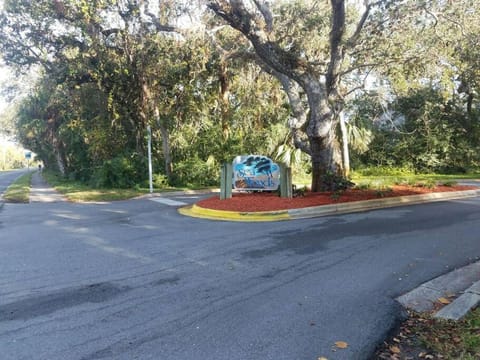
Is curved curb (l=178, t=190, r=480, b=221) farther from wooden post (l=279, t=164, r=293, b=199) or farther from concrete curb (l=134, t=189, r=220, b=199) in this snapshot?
concrete curb (l=134, t=189, r=220, b=199)

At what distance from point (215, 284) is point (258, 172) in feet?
24.7

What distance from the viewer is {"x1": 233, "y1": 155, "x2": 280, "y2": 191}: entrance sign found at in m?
12.1

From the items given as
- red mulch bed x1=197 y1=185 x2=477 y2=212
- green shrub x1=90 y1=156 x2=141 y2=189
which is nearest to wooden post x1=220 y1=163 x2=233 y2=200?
red mulch bed x1=197 y1=185 x2=477 y2=212

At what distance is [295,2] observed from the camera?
16.5 meters

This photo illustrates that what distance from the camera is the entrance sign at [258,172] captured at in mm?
12094

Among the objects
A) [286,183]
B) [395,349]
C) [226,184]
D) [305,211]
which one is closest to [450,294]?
[395,349]

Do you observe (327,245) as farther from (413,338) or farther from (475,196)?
(475,196)

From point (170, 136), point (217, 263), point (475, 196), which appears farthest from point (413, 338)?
point (170, 136)

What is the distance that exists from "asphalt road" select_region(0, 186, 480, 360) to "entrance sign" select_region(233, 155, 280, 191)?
3295 millimetres

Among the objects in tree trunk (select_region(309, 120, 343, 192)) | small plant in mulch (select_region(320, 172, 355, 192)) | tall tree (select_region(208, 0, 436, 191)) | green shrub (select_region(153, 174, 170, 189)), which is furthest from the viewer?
green shrub (select_region(153, 174, 170, 189))

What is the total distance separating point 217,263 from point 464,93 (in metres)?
27.3

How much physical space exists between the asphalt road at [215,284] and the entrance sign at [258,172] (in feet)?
10.8

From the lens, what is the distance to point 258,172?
12117 millimetres

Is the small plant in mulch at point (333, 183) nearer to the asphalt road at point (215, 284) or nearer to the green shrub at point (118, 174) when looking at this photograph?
the asphalt road at point (215, 284)
